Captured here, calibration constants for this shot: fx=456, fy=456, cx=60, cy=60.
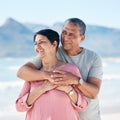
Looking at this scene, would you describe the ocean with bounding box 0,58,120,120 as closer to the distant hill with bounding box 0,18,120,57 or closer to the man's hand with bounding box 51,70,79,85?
the distant hill with bounding box 0,18,120,57

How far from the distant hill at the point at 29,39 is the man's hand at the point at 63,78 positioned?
14.8 meters

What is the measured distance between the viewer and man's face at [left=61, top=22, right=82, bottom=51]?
217cm

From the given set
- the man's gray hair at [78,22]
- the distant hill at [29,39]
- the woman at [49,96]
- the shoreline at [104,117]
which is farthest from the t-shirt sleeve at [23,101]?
the distant hill at [29,39]

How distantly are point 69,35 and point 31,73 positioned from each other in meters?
0.26

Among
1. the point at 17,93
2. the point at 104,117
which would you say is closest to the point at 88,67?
the point at 104,117

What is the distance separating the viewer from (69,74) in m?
2.05

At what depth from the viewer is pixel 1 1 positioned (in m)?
16.8

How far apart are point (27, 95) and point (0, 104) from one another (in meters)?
5.22

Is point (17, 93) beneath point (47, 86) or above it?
beneath

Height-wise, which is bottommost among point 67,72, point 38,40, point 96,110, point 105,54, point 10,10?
point 105,54

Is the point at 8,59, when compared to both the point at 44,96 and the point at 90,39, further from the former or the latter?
the point at 44,96

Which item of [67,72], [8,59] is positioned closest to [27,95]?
[67,72]

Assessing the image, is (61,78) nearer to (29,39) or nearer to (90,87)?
(90,87)

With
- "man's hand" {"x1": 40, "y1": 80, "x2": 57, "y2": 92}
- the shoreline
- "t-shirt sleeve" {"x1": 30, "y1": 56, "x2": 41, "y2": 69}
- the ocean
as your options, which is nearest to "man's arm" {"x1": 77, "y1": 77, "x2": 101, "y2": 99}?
"man's hand" {"x1": 40, "y1": 80, "x2": 57, "y2": 92}
